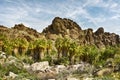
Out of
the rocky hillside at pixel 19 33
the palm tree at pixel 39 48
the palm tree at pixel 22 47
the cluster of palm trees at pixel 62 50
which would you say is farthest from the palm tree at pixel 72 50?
the rocky hillside at pixel 19 33

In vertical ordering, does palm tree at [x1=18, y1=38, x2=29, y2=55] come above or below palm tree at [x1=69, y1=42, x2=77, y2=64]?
above

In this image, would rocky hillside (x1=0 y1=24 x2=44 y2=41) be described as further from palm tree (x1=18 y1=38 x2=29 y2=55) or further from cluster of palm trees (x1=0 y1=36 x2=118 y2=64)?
cluster of palm trees (x1=0 y1=36 x2=118 y2=64)

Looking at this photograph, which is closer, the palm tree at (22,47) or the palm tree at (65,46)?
the palm tree at (65,46)

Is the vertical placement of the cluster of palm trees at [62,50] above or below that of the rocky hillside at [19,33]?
below

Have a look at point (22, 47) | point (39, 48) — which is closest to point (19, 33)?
point (22, 47)

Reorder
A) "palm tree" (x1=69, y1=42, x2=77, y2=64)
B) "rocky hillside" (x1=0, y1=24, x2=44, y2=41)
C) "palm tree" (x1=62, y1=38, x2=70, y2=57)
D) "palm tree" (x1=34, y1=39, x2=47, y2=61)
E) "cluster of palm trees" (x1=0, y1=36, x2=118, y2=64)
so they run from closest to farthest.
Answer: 1. "palm tree" (x1=69, y1=42, x2=77, y2=64)
2. "cluster of palm trees" (x1=0, y1=36, x2=118, y2=64)
3. "palm tree" (x1=62, y1=38, x2=70, y2=57)
4. "palm tree" (x1=34, y1=39, x2=47, y2=61)
5. "rocky hillside" (x1=0, y1=24, x2=44, y2=41)

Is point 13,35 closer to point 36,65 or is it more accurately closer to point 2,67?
point 36,65

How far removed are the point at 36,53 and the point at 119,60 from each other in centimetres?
4999

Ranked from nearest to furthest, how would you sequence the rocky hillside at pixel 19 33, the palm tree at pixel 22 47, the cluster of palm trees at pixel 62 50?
the cluster of palm trees at pixel 62 50, the palm tree at pixel 22 47, the rocky hillside at pixel 19 33

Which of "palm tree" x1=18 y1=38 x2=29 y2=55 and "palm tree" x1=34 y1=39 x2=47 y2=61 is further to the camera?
"palm tree" x1=18 y1=38 x2=29 y2=55

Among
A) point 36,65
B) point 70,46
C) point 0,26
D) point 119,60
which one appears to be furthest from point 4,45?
point 0,26

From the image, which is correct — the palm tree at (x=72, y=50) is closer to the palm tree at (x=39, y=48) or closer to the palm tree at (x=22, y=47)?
the palm tree at (x=39, y=48)

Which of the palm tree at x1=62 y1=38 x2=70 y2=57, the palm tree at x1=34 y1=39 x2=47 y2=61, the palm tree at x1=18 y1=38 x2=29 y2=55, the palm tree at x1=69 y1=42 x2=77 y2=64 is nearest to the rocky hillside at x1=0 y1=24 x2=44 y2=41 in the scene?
the palm tree at x1=18 y1=38 x2=29 y2=55

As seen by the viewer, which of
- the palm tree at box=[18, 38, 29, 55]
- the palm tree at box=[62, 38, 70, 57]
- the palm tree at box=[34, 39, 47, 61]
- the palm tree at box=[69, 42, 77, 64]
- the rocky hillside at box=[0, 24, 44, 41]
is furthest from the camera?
the rocky hillside at box=[0, 24, 44, 41]
